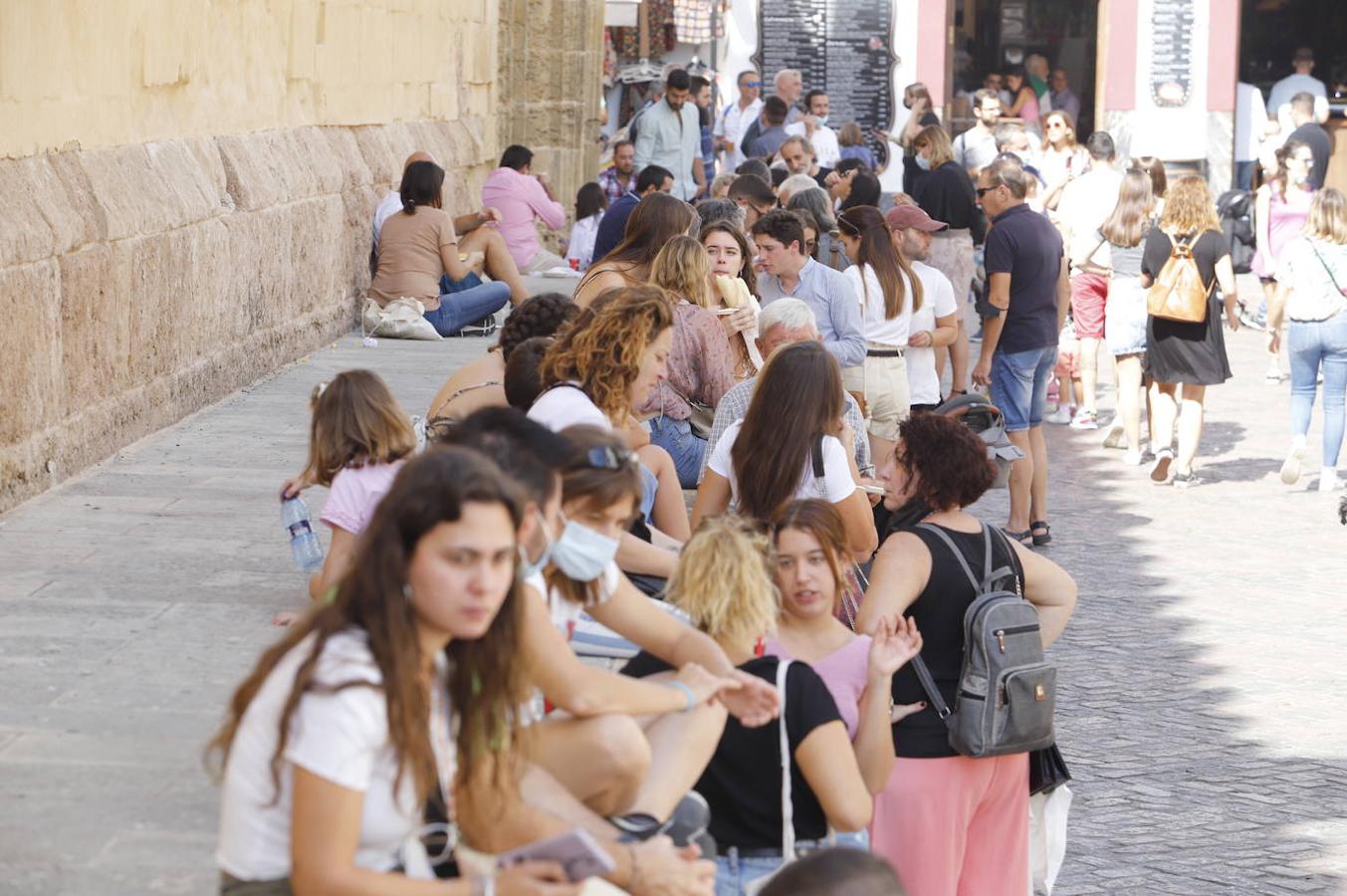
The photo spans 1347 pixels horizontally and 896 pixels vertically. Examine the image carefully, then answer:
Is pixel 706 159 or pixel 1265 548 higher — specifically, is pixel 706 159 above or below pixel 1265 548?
above

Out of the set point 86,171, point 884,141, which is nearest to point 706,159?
point 884,141

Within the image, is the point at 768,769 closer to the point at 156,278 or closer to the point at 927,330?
the point at 156,278

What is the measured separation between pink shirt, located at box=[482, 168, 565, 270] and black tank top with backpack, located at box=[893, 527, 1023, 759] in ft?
30.5

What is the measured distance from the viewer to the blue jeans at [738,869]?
376 cm

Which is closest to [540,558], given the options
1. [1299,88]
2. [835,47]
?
[835,47]

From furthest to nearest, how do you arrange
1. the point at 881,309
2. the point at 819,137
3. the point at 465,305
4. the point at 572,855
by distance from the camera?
the point at 819,137, the point at 465,305, the point at 881,309, the point at 572,855

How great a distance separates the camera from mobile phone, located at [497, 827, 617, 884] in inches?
109

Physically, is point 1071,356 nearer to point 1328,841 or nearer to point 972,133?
point 972,133

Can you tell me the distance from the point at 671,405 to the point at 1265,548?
13.1 feet

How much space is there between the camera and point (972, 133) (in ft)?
56.5

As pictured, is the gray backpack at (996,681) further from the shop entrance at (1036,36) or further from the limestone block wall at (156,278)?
the shop entrance at (1036,36)

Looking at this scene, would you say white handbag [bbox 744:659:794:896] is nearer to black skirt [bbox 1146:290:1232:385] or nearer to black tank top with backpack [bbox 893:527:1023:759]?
black tank top with backpack [bbox 893:527:1023:759]

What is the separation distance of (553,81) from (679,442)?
33.7 feet

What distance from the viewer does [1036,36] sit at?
1022 inches
